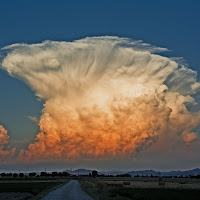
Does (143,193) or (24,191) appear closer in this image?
(143,193)

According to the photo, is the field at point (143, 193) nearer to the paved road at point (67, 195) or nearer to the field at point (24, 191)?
the paved road at point (67, 195)

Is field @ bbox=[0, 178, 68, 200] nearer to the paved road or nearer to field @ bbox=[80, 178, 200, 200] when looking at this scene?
the paved road

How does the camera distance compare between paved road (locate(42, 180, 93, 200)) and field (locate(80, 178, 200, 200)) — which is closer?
paved road (locate(42, 180, 93, 200))

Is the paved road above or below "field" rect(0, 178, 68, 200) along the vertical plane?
below

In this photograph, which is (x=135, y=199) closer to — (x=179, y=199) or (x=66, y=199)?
(x=179, y=199)

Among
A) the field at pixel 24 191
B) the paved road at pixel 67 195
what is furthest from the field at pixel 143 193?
the field at pixel 24 191

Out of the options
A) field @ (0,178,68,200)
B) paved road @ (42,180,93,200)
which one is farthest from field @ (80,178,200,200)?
field @ (0,178,68,200)

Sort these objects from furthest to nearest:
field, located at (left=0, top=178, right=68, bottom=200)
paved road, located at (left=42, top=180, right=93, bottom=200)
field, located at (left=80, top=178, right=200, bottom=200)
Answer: field, located at (left=0, top=178, right=68, bottom=200), field, located at (left=80, top=178, right=200, bottom=200), paved road, located at (left=42, top=180, right=93, bottom=200)

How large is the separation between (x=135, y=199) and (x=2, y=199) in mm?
21698

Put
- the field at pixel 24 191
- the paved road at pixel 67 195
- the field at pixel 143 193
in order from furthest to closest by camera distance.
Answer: the field at pixel 24 191 < the field at pixel 143 193 < the paved road at pixel 67 195

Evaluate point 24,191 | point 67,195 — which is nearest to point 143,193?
point 67,195

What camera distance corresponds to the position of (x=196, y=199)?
4578cm

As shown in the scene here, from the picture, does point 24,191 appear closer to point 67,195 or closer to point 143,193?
point 67,195

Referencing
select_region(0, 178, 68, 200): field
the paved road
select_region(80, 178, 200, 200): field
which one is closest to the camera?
the paved road
